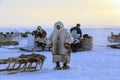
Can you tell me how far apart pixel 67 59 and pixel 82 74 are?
4.77 ft

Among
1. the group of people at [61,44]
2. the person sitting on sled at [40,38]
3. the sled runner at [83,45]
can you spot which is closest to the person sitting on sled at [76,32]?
the sled runner at [83,45]

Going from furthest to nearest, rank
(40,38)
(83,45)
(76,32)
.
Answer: (83,45) → (40,38) → (76,32)

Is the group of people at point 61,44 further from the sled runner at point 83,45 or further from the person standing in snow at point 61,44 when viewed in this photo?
the sled runner at point 83,45

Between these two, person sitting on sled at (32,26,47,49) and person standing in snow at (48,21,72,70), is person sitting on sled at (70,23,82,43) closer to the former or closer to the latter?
person sitting on sled at (32,26,47,49)

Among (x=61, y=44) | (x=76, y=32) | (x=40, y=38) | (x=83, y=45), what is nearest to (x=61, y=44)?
(x=61, y=44)

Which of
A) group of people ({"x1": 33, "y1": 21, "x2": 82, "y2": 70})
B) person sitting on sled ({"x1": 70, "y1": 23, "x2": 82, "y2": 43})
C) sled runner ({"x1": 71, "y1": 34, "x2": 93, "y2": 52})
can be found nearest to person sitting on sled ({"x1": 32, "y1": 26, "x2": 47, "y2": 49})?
sled runner ({"x1": 71, "y1": 34, "x2": 93, "y2": 52})

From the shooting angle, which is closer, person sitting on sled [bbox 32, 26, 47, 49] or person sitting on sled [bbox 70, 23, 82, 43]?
person sitting on sled [bbox 70, 23, 82, 43]

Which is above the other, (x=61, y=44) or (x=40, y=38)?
(x=40, y=38)

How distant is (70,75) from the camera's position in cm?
1155

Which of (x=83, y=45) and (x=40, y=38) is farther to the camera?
(x=83, y=45)

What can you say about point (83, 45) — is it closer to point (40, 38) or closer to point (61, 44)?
point (40, 38)

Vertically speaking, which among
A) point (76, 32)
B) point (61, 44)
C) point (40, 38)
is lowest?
point (61, 44)

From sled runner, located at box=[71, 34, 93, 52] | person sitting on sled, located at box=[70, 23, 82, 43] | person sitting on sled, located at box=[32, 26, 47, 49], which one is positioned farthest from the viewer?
person sitting on sled, located at box=[32, 26, 47, 49]

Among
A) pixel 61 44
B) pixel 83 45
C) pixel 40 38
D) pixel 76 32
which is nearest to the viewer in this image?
pixel 61 44
